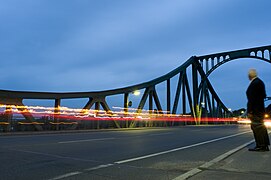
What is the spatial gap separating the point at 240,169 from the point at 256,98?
2238mm

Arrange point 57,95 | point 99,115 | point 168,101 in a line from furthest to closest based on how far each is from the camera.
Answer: point 168,101
point 99,115
point 57,95

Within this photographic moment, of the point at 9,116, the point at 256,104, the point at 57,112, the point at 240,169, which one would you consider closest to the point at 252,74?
the point at 256,104

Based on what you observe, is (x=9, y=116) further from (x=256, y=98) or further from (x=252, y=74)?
(x=256, y=98)

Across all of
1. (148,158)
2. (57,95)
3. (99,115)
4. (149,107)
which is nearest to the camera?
(148,158)

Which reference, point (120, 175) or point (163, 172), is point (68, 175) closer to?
point (120, 175)

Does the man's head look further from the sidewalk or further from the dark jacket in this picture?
the sidewalk

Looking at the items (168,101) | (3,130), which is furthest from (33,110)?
(168,101)

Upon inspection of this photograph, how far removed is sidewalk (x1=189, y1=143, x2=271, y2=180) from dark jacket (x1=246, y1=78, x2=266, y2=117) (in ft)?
3.50

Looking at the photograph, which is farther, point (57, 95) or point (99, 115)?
point (99, 115)

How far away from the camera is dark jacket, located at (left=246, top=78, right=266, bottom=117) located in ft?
22.3

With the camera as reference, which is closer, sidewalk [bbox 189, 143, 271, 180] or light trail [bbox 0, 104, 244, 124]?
sidewalk [bbox 189, 143, 271, 180]

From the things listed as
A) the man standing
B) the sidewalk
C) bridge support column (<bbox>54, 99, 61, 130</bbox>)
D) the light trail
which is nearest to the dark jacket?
the man standing

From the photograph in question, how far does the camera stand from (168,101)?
46.3 meters

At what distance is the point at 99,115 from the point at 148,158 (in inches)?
749
